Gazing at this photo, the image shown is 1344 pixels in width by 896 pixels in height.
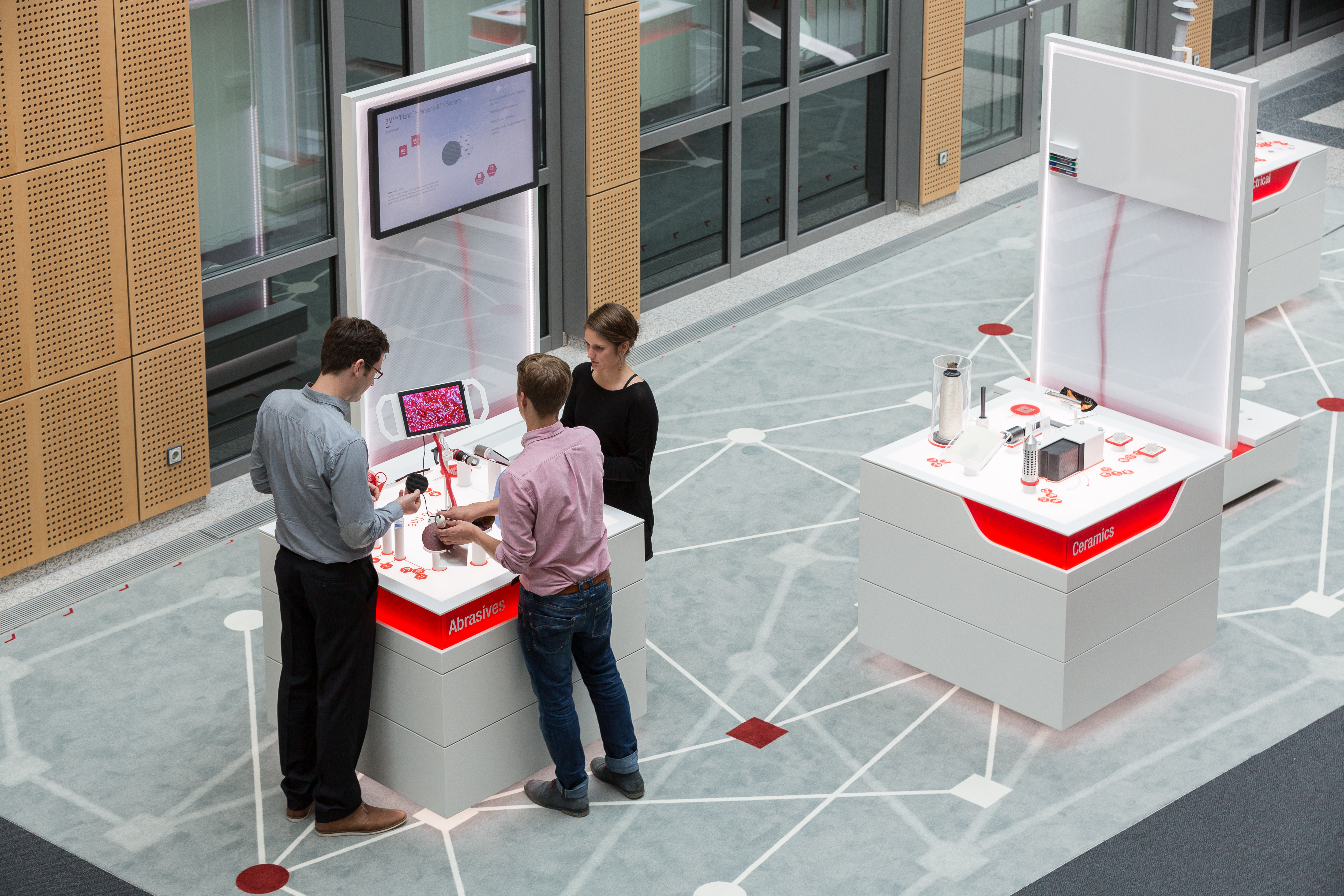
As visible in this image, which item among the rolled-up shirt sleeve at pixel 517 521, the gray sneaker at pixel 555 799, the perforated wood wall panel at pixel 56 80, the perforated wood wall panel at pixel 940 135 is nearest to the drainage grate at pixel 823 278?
the perforated wood wall panel at pixel 940 135

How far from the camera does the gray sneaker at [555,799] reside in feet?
19.1

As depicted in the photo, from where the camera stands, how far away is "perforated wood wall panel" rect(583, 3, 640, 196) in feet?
29.4

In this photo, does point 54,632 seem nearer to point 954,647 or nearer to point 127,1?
point 127,1

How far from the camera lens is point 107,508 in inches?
293

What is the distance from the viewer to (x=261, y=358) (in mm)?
8117

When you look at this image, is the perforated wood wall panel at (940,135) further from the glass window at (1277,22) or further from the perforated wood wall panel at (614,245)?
the glass window at (1277,22)

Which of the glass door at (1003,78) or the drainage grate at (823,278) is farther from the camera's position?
the glass door at (1003,78)

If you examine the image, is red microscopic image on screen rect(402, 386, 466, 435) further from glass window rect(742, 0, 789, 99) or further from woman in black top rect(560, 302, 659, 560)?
glass window rect(742, 0, 789, 99)

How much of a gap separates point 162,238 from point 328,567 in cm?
254

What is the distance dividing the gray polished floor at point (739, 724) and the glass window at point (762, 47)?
2.56 m

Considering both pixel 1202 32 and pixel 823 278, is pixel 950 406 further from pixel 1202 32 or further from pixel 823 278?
pixel 1202 32

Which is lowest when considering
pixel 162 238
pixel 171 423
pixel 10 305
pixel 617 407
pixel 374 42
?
pixel 171 423

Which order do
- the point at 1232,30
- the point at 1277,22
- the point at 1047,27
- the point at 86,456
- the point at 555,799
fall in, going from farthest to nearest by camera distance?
the point at 1277,22 < the point at 1232,30 < the point at 1047,27 < the point at 86,456 < the point at 555,799

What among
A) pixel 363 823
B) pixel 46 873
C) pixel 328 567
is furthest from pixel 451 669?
pixel 46 873
